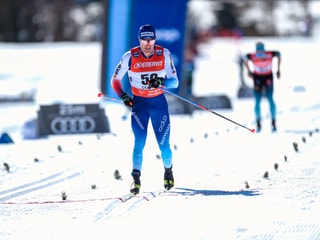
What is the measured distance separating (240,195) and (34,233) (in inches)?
94.1

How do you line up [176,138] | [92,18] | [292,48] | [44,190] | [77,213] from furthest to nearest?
[92,18], [292,48], [176,138], [44,190], [77,213]

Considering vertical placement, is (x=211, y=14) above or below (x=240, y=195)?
above

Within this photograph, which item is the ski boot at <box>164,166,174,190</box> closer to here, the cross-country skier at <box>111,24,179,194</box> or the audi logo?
the cross-country skier at <box>111,24,179,194</box>

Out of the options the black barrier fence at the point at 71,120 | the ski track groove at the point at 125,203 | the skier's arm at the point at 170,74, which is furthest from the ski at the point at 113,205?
the black barrier fence at the point at 71,120

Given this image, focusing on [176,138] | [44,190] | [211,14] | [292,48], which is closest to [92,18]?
[211,14]

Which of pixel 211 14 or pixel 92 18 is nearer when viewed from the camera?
pixel 92 18

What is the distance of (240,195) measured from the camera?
349 inches

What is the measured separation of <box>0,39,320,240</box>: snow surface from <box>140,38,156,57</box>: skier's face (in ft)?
5.17

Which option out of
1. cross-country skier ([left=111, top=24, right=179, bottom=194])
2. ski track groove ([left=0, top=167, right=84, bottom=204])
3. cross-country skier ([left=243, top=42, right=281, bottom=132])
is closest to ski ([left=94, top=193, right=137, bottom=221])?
cross-country skier ([left=111, top=24, right=179, bottom=194])

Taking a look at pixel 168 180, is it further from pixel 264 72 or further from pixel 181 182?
pixel 264 72

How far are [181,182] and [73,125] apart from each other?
252 inches

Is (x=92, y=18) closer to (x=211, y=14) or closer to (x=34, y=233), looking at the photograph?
(x=211, y=14)

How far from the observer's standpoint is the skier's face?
9.00 meters

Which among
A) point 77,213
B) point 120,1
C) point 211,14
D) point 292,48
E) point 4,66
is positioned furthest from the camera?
point 211,14
